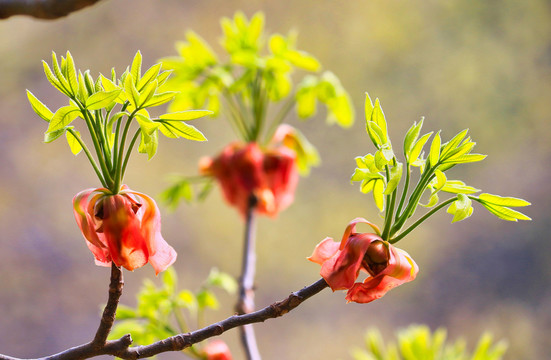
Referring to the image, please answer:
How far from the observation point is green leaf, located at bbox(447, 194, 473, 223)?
1.21 ft

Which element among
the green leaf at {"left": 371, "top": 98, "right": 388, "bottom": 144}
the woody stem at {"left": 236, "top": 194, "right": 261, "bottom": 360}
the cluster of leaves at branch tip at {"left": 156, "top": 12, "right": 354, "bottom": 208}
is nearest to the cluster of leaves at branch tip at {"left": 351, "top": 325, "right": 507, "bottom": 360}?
the woody stem at {"left": 236, "top": 194, "right": 261, "bottom": 360}

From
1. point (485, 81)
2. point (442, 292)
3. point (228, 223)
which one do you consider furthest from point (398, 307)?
point (485, 81)

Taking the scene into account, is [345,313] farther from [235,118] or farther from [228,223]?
[235,118]

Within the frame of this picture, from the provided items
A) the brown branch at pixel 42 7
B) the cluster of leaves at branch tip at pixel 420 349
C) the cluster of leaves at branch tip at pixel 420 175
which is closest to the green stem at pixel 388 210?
the cluster of leaves at branch tip at pixel 420 175

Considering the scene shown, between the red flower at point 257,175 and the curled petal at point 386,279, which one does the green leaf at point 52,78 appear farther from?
the red flower at point 257,175

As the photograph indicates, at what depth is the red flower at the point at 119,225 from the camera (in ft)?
1.22

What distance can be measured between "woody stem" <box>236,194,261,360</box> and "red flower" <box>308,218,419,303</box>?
0.28 m

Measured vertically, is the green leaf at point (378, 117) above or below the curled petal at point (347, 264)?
above

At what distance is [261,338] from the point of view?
7.95 ft

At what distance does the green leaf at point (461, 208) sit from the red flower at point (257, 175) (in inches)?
18.1

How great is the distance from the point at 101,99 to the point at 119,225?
0.08 metres

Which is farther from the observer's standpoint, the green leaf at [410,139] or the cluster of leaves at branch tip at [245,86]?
the cluster of leaves at branch tip at [245,86]

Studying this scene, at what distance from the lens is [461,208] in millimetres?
371

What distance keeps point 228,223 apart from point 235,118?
5.80ft
